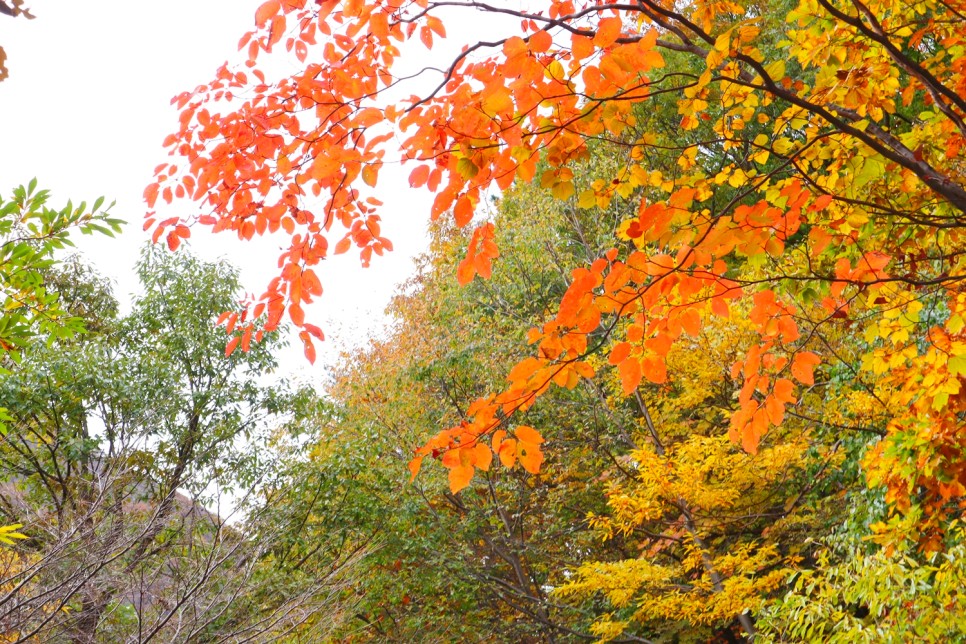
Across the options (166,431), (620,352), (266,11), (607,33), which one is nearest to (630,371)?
(620,352)

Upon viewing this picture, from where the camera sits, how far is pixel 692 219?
6.61ft

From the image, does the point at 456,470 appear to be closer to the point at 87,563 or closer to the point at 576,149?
the point at 576,149

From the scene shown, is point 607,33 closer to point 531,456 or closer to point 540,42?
point 540,42

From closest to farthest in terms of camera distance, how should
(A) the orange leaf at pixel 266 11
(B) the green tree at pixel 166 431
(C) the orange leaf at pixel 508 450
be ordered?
(C) the orange leaf at pixel 508 450 → (A) the orange leaf at pixel 266 11 → (B) the green tree at pixel 166 431

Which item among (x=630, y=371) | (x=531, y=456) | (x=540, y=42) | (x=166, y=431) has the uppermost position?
(x=166, y=431)

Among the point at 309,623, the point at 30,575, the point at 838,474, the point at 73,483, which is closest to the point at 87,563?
the point at 30,575

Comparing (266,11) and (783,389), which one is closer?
(783,389)

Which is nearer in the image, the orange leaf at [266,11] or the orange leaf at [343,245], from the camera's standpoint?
the orange leaf at [266,11]

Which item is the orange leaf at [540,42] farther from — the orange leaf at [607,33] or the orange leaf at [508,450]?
the orange leaf at [508,450]

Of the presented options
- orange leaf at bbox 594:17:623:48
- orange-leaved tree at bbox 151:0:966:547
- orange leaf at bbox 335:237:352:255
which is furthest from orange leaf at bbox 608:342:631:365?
orange leaf at bbox 335:237:352:255

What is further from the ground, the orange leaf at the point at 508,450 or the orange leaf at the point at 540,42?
the orange leaf at the point at 540,42

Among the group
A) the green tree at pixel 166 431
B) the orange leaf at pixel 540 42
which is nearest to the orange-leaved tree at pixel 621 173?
the orange leaf at pixel 540 42

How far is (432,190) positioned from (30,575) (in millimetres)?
2848

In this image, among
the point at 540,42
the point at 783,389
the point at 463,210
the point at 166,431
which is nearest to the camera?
the point at 540,42
